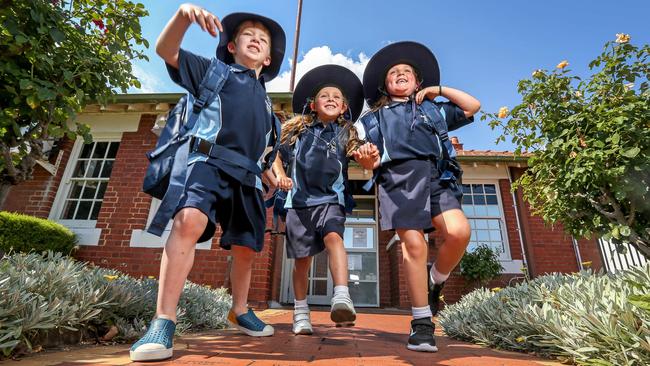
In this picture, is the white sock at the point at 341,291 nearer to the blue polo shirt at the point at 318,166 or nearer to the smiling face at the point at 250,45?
the blue polo shirt at the point at 318,166

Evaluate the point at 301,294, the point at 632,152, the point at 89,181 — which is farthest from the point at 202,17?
the point at 89,181

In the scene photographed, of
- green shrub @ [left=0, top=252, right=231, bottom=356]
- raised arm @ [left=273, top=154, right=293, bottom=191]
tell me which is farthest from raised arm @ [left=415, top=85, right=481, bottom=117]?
green shrub @ [left=0, top=252, right=231, bottom=356]

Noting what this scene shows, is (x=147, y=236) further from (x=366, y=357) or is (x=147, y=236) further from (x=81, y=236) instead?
(x=366, y=357)

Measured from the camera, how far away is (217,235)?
6312 millimetres

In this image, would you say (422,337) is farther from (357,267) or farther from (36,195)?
(36,195)

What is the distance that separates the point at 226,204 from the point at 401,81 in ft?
5.14

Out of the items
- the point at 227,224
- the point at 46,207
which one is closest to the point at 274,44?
the point at 227,224

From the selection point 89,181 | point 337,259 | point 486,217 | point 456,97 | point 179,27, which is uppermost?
point 89,181

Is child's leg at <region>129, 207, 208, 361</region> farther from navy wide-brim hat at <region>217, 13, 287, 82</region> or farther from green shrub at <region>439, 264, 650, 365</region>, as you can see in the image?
green shrub at <region>439, 264, 650, 365</region>

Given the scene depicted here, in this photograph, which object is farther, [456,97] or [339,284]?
[456,97]

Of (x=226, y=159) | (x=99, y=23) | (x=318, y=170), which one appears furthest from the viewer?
(x=99, y=23)

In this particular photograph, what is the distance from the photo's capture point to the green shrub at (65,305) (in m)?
1.41

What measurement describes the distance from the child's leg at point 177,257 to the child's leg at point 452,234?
147 centimetres

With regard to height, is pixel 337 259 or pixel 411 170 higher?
pixel 411 170
